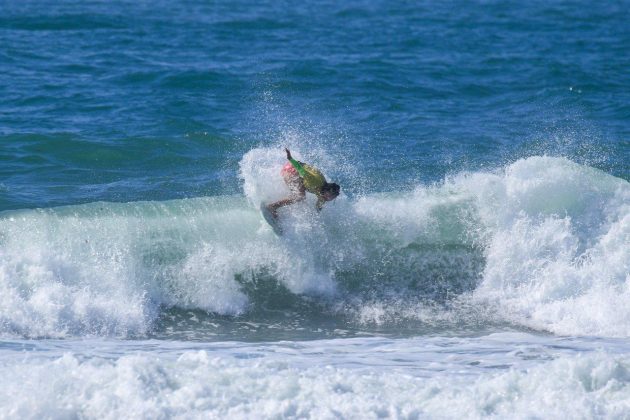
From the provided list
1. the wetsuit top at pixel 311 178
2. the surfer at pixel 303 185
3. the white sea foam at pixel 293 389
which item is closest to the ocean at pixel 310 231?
the white sea foam at pixel 293 389

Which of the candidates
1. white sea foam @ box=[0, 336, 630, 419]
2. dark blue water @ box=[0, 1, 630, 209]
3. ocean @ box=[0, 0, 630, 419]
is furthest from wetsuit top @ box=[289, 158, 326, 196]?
white sea foam @ box=[0, 336, 630, 419]

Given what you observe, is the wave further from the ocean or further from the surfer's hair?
the surfer's hair

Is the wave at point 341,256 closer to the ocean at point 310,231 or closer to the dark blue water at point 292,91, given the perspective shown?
the ocean at point 310,231

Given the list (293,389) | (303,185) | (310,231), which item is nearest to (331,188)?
(303,185)

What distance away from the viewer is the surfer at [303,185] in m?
12.0

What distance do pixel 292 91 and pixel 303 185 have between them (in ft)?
23.4

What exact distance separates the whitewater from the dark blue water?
1657 millimetres

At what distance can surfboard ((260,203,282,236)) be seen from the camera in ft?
41.0

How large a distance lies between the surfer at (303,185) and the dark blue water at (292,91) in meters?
2.40

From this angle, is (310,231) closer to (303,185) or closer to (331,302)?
(303,185)

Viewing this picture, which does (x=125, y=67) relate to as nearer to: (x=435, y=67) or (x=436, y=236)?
(x=435, y=67)

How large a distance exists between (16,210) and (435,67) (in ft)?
34.7

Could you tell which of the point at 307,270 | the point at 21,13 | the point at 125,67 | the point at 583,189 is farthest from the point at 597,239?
the point at 21,13

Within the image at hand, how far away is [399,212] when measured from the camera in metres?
13.5
